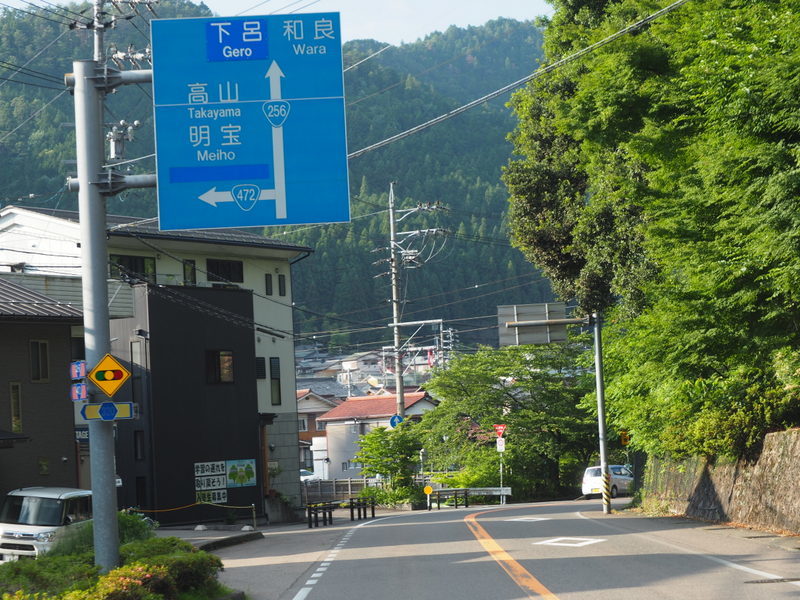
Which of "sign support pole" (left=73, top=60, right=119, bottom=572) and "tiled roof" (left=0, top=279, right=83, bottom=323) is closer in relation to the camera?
"sign support pole" (left=73, top=60, right=119, bottom=572)

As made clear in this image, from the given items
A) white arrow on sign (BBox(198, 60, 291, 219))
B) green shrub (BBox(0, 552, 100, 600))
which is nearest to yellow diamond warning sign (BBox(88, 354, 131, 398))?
green shrub (BBox(0, 552, 100, 600))

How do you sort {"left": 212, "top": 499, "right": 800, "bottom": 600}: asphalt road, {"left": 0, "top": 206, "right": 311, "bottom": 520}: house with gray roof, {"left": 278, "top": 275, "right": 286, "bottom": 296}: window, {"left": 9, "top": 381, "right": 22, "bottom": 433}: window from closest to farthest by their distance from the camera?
{"left": 212, "top": 499, "right": 800, "bottom": 600}: asphalt road < {"left": 9, "top": 381, "right": 22, "bottom": 433}: window < {"left": 0, "top": 206, "right": 311, "bottom": 520}: house with gray roof < {"left": 278, "top": 275, "right": 286, "bottom": 296}: window

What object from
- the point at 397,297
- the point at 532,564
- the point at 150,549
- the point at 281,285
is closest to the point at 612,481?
the point at 397,297

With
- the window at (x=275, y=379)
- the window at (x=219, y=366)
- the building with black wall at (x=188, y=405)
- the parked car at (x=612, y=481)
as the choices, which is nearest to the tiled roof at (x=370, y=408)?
the parked car at (x=612, y=481)

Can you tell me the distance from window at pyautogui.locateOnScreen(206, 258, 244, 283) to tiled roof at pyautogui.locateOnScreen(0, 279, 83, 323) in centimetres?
1657

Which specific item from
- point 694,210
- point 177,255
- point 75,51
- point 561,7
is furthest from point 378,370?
point 694,210

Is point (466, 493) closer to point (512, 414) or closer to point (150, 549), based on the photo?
point (512, 414)

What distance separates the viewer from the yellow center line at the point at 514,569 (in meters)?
12.6

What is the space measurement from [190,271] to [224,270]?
6.55 feet

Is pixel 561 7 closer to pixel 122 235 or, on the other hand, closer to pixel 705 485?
pixel 705 485

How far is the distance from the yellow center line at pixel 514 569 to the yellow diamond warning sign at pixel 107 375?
593 cm

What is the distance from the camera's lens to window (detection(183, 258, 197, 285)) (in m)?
46.5

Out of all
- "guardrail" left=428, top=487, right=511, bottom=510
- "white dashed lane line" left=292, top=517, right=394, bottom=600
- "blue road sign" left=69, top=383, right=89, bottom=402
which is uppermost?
"blue road sign" left=69, top=383, right=89, bottom=402

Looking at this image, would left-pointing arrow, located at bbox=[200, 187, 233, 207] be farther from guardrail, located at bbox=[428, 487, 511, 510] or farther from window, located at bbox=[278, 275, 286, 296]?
guardrail, located at bbox=[428, 487, 511, 510]
